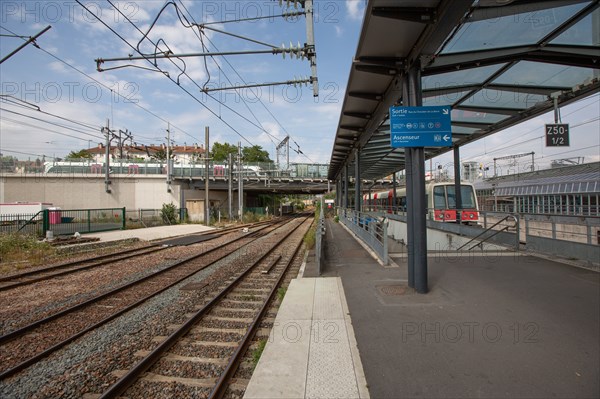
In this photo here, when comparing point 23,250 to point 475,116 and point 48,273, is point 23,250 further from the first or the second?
point 475,116

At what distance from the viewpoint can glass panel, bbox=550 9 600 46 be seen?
616 centimetres

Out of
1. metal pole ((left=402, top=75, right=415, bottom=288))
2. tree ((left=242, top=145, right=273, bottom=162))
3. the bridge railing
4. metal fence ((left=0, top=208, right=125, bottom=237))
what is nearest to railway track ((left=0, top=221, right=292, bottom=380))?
metal pole ((left=402, top=75, right=415, bottom=288))

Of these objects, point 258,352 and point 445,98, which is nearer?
point 258,352

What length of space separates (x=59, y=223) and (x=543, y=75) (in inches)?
958

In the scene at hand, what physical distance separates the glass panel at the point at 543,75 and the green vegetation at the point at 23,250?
1591 centimetres

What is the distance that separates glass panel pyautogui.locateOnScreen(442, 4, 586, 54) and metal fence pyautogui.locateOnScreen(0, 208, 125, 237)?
19.6 metres

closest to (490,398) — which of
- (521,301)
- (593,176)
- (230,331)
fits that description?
(521,301)

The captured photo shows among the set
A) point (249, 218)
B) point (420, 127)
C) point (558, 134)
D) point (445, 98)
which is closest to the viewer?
point (420, 127)

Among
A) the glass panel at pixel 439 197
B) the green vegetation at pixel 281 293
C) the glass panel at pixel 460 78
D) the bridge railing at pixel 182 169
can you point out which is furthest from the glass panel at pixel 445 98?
the bridge railing at pixel 182 169

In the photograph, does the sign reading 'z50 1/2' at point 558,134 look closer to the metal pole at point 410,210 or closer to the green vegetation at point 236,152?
the metal pole at point 410,210

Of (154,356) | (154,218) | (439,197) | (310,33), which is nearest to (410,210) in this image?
(154,356)

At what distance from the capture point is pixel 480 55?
23.2 ft

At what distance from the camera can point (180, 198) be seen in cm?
3662

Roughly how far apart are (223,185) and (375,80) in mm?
34669
